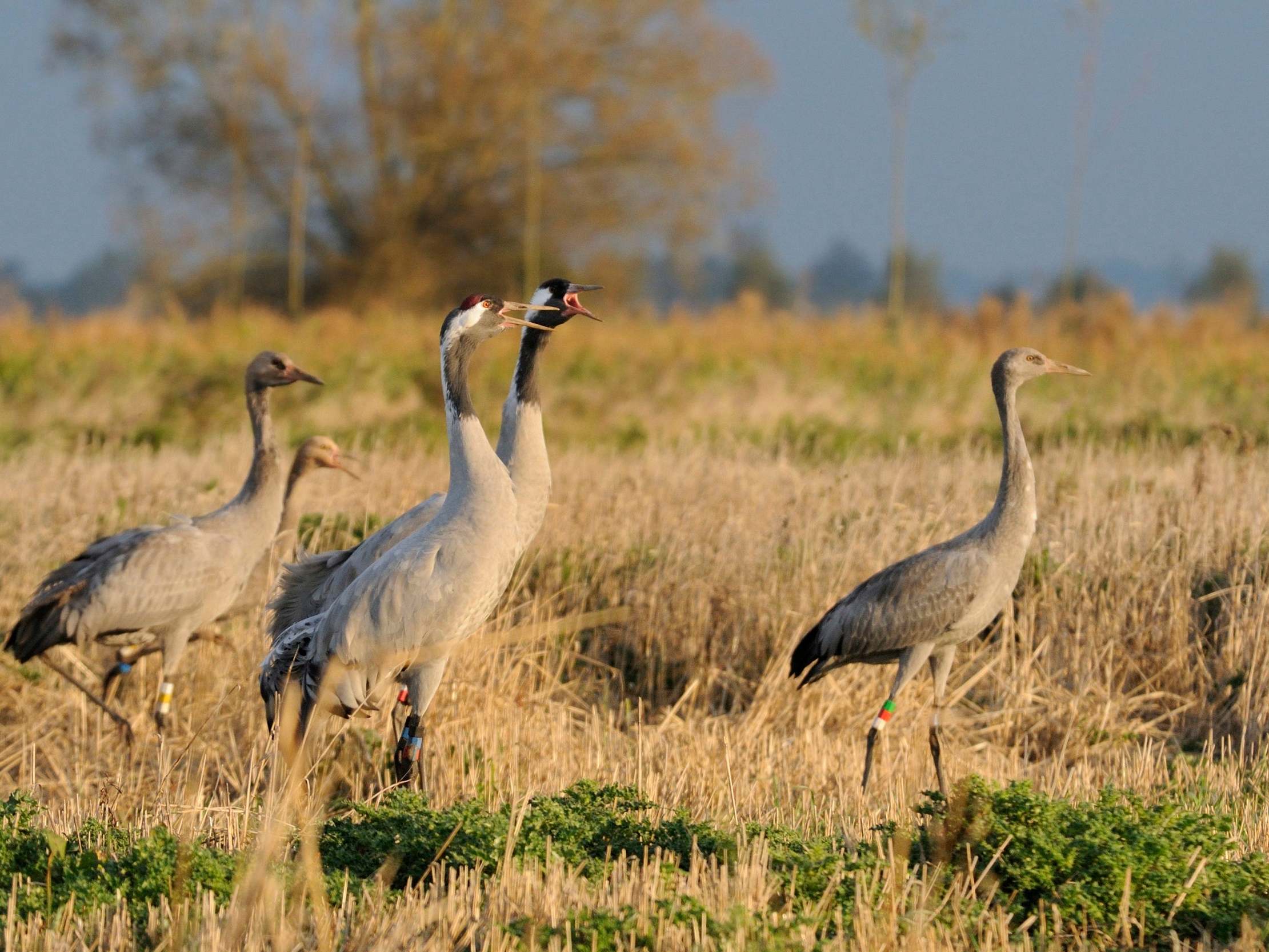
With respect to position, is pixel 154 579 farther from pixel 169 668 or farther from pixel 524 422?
pixel 524 422

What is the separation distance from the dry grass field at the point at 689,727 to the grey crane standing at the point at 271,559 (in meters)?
0.21

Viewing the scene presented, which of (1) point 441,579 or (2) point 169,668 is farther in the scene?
(2) point 169,668

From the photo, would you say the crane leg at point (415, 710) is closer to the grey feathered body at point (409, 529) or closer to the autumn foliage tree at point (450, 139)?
the grey feathered body at point (409, 529)

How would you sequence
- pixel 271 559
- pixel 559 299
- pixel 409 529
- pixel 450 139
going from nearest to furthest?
pixel 409 529 < pixel 559 299 < pixel 271 559 < pixel 450 139

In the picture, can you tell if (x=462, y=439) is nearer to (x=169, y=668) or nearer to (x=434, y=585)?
(x=434, y=585)

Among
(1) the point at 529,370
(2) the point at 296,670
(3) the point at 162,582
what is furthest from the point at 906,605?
(3) the point at 162,582

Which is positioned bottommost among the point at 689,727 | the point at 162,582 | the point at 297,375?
the point at 689,727

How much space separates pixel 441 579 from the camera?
217 inches

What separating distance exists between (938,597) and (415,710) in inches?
88.9

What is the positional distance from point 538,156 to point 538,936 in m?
28.6

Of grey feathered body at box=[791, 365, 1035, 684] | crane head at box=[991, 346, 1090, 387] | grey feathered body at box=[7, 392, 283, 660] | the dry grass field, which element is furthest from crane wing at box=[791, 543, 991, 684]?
grey feathered body at box=[7, 392, 283, 660]

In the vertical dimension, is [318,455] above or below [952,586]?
above

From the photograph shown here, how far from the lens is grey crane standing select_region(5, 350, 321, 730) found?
7.23 meters

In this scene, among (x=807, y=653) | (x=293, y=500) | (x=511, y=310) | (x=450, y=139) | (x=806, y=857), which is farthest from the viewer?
(x=450, y=139)
